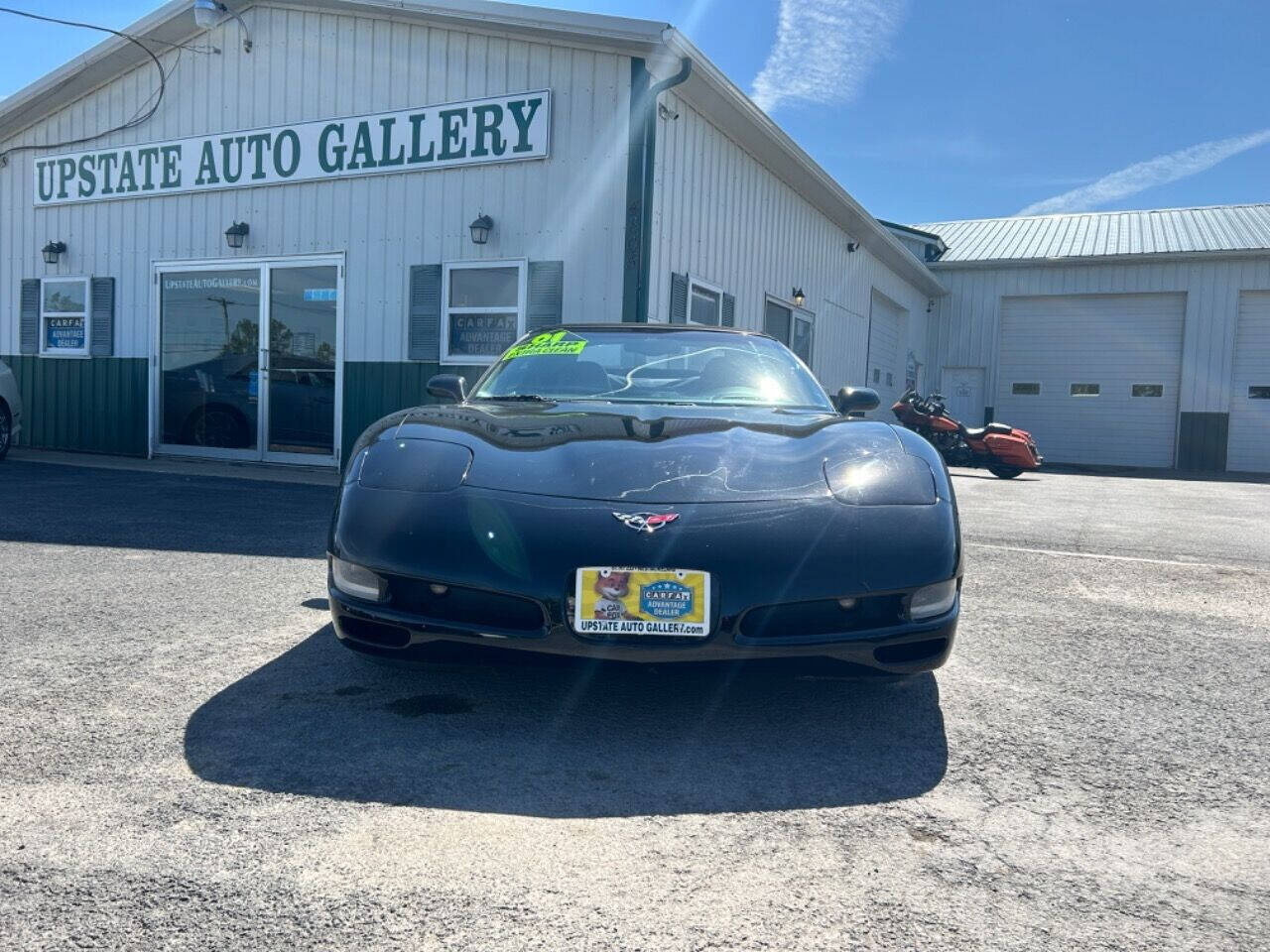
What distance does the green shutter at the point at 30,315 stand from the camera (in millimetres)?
11633

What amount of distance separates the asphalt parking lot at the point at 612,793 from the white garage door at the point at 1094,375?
17314mm

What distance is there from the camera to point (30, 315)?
11.7 m

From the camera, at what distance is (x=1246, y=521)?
809cm

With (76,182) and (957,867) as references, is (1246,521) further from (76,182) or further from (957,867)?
(76,182)

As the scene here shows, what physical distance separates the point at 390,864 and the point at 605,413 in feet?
5.71

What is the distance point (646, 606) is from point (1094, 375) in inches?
778

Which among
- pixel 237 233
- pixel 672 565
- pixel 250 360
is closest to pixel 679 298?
pixel 250 360

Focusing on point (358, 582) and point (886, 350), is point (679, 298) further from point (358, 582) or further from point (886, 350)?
point (886, 350)

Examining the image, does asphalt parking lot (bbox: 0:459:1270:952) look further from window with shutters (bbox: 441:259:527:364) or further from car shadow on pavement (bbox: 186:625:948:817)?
window with shutters (bbox: 441:259:527:364)

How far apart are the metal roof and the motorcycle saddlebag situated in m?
8.08

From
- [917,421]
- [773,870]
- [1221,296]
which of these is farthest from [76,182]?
[1221,296]

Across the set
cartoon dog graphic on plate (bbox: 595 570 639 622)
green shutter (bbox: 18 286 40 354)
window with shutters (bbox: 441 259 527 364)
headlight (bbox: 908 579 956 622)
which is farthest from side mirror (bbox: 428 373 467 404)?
green shutter (bbox: 18 286 40 354)

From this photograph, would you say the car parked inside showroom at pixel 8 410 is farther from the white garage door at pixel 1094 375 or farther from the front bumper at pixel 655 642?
the white garage door at pixel 1094 375

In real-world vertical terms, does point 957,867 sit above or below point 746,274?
below
